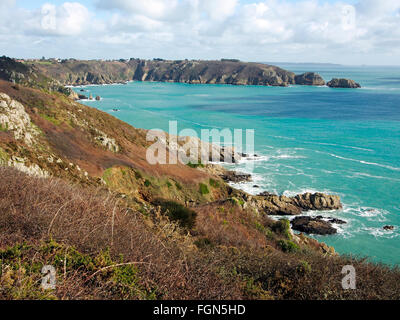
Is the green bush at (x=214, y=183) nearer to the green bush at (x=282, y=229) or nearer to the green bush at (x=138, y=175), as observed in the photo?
the green bush at (x=138, y=175)

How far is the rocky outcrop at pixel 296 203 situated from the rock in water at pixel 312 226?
210 centimetres

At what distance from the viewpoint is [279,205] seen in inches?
1355

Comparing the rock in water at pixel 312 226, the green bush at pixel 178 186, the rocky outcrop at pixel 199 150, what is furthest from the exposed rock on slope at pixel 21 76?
the rock in water at pixel 312 226

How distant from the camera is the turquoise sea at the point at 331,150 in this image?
103ft

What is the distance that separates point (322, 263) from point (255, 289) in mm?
3095

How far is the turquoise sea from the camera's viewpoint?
3146cm

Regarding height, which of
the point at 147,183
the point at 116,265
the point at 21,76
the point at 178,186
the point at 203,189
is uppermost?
the point at 21,76

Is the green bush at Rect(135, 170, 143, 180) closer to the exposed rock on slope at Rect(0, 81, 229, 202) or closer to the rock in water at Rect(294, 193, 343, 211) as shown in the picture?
the exposed rock on slope at Rect(0, 81, 229, 202)

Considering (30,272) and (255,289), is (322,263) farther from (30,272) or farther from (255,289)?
(30,272)

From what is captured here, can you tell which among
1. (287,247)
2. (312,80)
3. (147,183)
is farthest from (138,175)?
(312,80)

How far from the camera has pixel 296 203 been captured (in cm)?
3553

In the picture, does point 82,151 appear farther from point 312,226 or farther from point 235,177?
point 235,177

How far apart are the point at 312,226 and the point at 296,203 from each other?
511 centimetres

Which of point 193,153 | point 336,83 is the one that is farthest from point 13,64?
point 336,83
